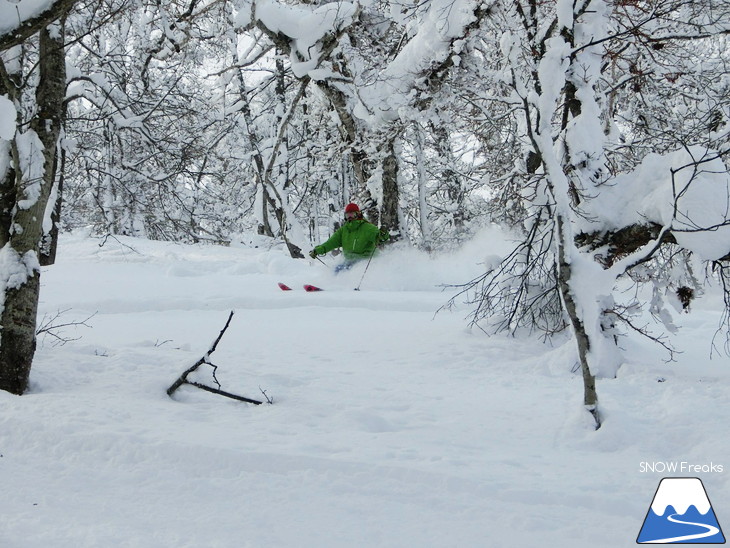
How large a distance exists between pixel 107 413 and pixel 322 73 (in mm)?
8242

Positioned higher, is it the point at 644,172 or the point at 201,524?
the point at 644,172

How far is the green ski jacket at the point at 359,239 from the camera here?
11.7 m

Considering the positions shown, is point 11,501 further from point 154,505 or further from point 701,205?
point 701,205

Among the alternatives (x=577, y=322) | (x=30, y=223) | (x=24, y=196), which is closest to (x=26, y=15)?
(x=24, y=196)

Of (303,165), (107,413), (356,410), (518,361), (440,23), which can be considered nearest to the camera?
(107,413)

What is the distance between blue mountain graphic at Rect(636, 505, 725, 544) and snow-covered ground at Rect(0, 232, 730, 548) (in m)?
0.08

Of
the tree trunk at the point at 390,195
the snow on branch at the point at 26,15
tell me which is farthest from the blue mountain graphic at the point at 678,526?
the tree trunk at the point at 390,195

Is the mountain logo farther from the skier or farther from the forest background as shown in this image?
the skier

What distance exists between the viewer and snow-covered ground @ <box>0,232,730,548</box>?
2699mm

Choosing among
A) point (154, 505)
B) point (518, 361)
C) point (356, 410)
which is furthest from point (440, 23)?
point (154, 505)

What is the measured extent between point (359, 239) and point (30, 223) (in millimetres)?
7631

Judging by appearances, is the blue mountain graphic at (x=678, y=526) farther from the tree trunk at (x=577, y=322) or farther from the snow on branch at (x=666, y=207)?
the snow on branch at (x=666, y=207)

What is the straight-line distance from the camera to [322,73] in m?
10.7

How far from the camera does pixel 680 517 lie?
2842 mm
